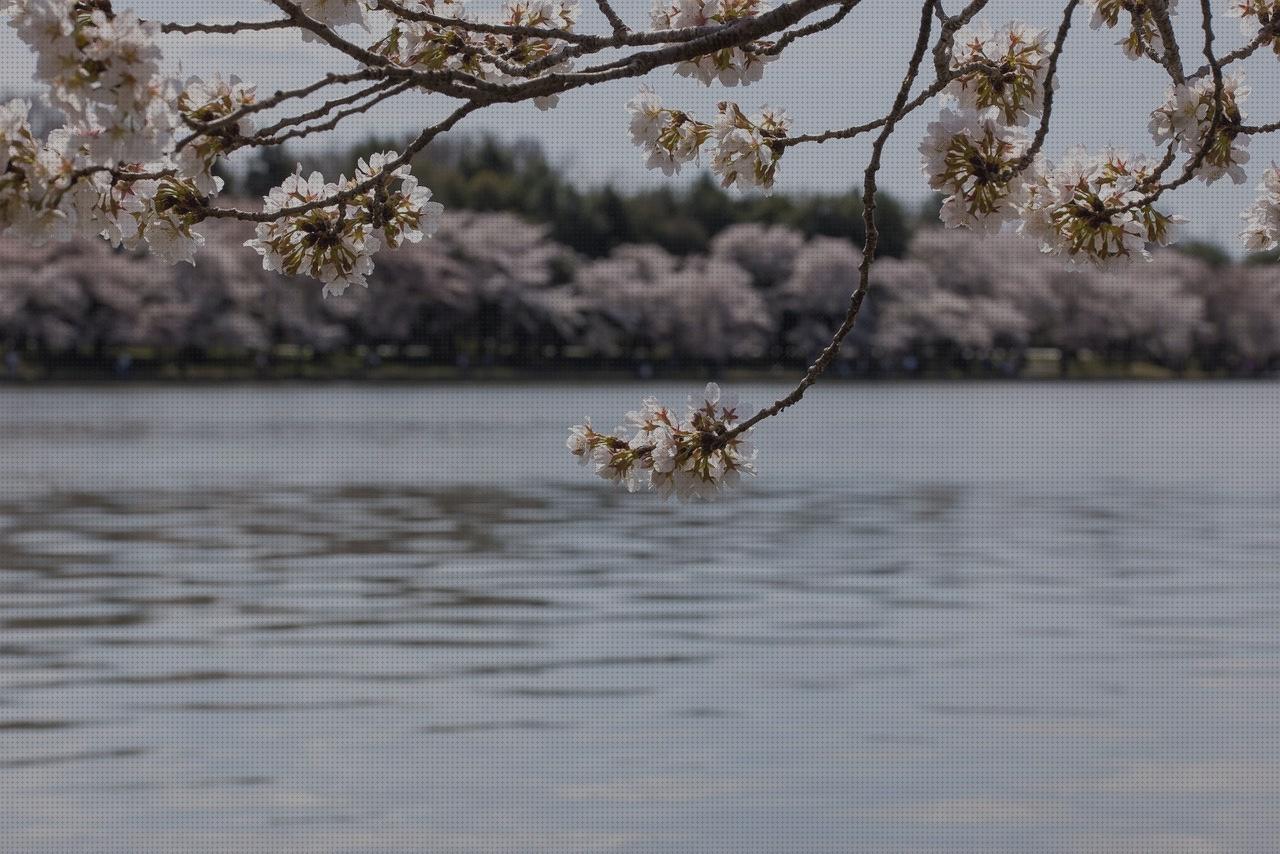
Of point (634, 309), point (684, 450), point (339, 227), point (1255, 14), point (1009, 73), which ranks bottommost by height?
point (684, 450)

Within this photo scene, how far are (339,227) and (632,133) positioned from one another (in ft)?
2.65

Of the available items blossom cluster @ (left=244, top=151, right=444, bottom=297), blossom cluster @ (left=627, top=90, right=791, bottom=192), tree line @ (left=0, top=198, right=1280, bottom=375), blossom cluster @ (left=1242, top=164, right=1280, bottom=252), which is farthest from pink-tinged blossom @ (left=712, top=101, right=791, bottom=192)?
tree line @ (left=0, top=198, right=1280, bottom=375)

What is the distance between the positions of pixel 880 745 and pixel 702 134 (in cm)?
724

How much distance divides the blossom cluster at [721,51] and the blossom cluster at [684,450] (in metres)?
0.62

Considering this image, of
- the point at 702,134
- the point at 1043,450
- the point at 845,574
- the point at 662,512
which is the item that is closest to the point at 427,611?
the point at 845,574

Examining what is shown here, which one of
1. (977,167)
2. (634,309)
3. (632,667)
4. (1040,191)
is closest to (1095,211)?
(1040,191)

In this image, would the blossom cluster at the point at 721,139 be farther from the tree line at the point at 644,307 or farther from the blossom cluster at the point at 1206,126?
the tree line at the point at 644,307

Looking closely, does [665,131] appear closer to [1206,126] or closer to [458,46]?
[458,46]

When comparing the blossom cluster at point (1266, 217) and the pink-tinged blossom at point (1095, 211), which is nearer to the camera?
the pink-tinged blossom at point (1095, 211)

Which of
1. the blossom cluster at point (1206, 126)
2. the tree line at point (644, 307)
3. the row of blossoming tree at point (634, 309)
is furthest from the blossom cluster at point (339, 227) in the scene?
the row of blossoming tree at point (634, 309)

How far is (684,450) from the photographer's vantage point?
3678 mm

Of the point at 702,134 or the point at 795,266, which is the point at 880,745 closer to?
the point at 702,134

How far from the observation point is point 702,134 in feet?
13.4

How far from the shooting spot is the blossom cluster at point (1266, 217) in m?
3.91
